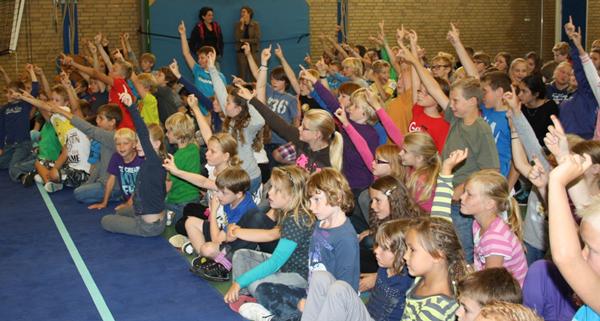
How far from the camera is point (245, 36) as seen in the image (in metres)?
14.6

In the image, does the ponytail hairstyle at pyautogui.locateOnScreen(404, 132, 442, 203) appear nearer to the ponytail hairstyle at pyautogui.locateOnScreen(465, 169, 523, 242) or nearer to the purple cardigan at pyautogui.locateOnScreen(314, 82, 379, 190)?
the ponytail hairstyle at pyautogui.locateOnScreen(465, 169, 523, 242)

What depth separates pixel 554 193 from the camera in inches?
81.4

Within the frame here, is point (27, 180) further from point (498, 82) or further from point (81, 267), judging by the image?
point (498, 82)

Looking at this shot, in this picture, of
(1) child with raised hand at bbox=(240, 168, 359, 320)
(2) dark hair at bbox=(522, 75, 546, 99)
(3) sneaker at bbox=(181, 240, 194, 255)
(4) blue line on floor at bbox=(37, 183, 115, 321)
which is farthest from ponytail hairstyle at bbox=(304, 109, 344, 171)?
(2) dark hair at bbox=(522, 75, 546, 99)

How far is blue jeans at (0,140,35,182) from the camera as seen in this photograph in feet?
29.4

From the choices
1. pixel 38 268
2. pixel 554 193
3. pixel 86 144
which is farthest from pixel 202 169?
pixel 554 193

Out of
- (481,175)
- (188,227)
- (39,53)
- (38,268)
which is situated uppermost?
(39,53)

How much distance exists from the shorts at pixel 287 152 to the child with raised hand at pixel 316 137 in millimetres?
1260

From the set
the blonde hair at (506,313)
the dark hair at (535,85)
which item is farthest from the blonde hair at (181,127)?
the blonde hair at (506,313)

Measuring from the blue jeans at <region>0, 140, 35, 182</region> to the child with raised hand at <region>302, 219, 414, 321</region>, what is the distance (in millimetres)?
6281

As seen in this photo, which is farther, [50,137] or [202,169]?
[50,137]

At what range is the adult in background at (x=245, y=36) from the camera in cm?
1450

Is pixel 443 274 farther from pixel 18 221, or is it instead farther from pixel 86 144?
pixel 86 144

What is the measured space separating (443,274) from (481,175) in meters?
1.01
